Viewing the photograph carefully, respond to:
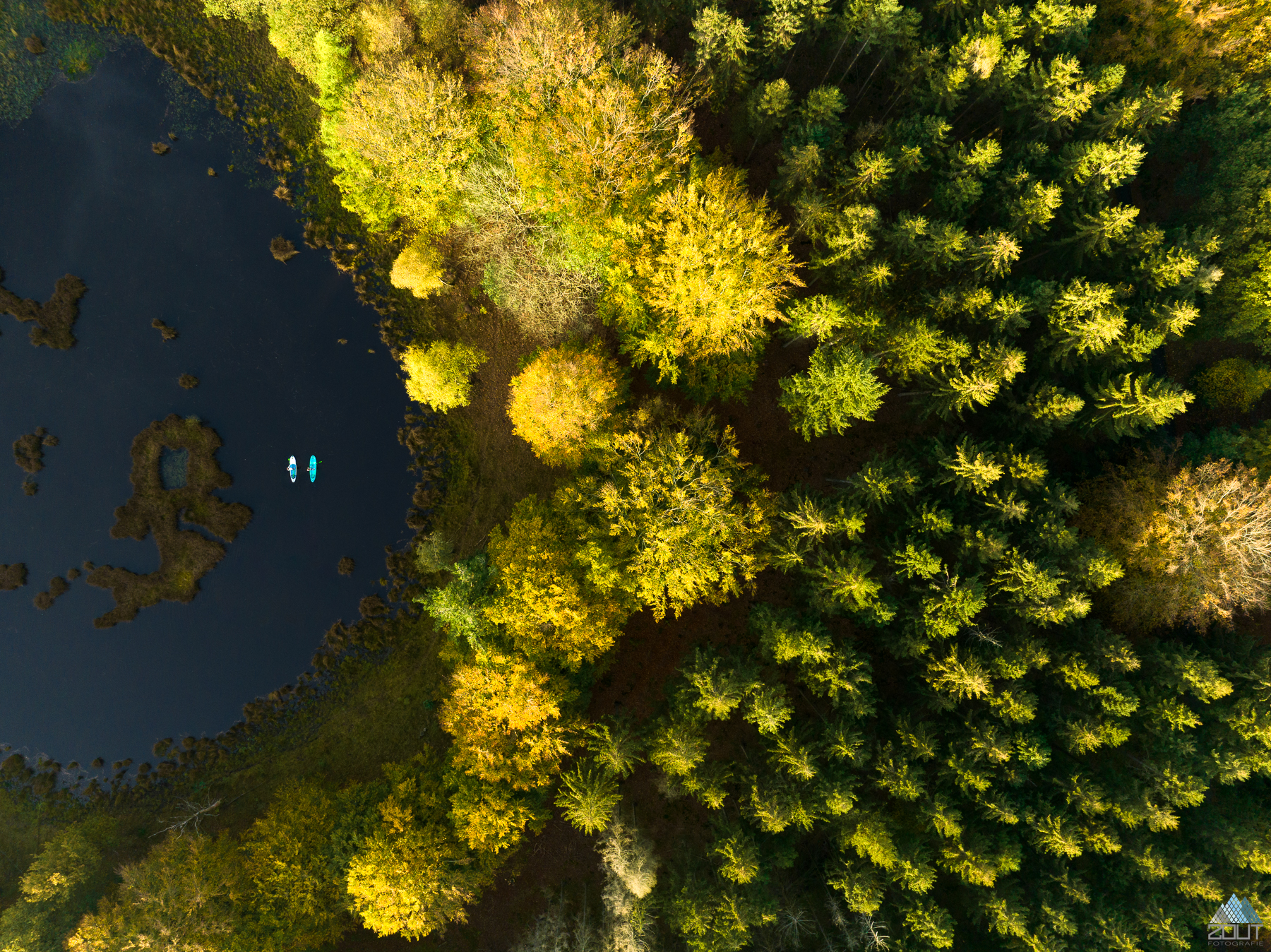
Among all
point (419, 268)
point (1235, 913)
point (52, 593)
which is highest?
point (419, 268)

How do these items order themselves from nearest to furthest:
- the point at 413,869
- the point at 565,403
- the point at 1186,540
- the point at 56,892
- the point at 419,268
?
the point at 1186,540 → the point at 413,869 → the point at 565,403 → the point at 56,892 → the point at 419,268

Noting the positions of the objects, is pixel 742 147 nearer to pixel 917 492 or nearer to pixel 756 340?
pixel 756 340

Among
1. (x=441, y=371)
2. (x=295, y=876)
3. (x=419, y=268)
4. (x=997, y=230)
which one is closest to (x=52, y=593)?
(x=295, y=876)

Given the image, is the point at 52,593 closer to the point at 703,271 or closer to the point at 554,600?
the point at 554,600

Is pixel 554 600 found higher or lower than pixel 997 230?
lower

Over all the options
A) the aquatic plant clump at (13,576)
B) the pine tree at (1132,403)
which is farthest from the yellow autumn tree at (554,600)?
the aquatic plant clump at (13,576)
